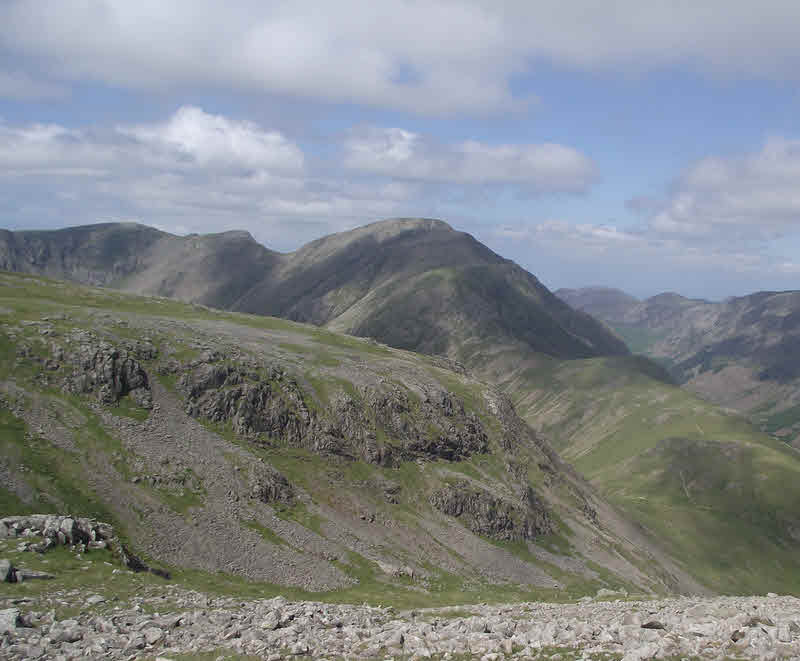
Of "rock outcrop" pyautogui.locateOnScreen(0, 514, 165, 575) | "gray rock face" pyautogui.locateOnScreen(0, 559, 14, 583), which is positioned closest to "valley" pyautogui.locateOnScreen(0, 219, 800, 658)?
"gray rock face" pyautogui.locateOnScreen(0, 559, 14, 583)

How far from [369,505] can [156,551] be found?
41.2 metres


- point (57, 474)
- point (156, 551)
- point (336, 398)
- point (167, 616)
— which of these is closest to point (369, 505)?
point (336, 398)

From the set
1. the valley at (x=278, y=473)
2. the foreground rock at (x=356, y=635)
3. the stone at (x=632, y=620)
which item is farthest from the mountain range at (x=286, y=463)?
the stone at (x=632, y=620)

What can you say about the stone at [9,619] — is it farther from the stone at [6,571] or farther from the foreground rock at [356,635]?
the stone at [6,571]

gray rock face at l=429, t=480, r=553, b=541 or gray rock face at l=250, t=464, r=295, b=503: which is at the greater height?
gray rock face at l=250, t=464, r=295, b=503

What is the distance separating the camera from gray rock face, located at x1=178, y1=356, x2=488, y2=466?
10819cm

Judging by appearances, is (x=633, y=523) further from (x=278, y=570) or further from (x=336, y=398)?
(x=278, y=570)

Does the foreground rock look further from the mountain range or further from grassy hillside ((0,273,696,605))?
the mountain range

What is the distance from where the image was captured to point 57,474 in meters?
76.8

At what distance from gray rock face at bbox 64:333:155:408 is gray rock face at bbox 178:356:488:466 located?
736 cm

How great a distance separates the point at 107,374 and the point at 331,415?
1626 inches

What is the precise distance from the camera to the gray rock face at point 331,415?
108188mm

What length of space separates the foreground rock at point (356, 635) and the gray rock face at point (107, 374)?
63245 mm

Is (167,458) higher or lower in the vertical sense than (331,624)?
lower
